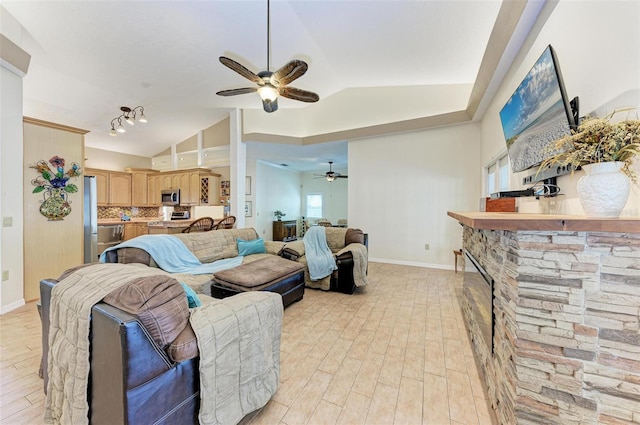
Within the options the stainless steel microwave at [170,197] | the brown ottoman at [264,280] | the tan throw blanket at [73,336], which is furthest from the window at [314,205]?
the tan throw blanket at [73,336]

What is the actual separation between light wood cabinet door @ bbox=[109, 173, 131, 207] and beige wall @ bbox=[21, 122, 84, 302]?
152 inches

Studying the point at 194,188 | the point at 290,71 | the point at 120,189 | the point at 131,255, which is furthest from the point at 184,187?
the point at 290,71

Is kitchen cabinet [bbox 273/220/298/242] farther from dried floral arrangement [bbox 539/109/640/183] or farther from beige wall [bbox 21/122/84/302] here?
dried floral arrangement [bbox 539/109/640/183]

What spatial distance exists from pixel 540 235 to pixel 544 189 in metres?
1.17

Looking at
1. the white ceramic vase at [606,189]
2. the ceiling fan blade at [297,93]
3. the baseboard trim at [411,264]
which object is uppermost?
the ceiling fan blade at [297,93]

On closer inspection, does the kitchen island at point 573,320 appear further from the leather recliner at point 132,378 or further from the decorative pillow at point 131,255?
the decorative pillow at point 131,255

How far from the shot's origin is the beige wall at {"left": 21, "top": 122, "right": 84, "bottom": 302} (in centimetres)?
322

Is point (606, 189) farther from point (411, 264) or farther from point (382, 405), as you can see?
point (411, 264)

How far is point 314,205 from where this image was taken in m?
11.1

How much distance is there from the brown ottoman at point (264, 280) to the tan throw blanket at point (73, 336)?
4.11 ft

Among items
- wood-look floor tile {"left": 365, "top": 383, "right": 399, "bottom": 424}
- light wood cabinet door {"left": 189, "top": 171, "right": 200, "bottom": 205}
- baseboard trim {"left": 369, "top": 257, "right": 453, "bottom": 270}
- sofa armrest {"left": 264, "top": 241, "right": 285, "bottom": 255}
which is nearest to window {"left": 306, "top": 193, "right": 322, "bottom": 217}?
light wood cabinet door {"left": 189, "top": 171, "right": 200, "bottom": 205}

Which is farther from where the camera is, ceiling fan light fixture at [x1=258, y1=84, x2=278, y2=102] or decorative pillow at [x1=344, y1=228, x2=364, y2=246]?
decorative pillow at [x1=344, y1=228, x2=364, y2=246]

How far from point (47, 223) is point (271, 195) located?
587 centimetres

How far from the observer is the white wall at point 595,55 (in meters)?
1.27
